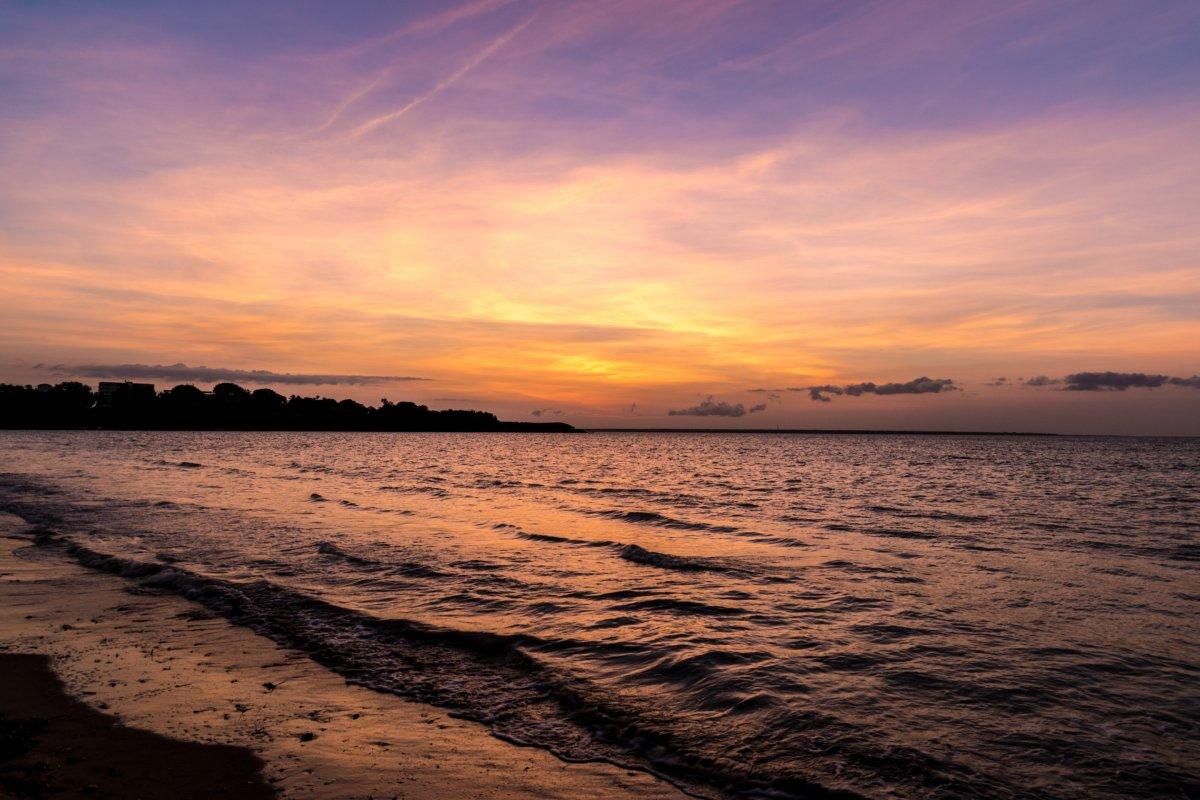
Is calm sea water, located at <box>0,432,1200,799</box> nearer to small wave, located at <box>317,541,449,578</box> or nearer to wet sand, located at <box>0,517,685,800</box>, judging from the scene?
small wave, located at <box>317,541,449,578</box>

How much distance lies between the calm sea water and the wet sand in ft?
2.17

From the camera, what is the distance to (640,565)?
21.8m

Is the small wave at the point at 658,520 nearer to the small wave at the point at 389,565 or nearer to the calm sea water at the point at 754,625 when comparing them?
the calm sea water at the point at 754,625

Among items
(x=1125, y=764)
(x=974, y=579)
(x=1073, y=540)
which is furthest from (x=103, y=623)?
(x=1073, y=540)

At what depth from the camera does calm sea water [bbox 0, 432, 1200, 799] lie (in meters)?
8.83

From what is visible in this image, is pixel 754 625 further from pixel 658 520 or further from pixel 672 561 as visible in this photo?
pixel 658 520

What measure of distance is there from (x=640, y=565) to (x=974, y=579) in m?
9.64

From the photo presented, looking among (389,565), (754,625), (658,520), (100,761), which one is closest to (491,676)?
(100,761)

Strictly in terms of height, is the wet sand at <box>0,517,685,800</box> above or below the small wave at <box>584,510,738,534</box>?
above

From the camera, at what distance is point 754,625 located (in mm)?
14742

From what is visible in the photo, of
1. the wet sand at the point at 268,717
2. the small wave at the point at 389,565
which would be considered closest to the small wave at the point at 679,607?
the small wave at the point at 389,565

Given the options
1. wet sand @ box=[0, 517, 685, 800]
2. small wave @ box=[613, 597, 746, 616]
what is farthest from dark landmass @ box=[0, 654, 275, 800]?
small wave @ box=[613, 597, 746, 616]

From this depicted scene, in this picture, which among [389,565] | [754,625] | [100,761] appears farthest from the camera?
[389,565]

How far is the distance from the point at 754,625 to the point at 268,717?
9.53 meters
